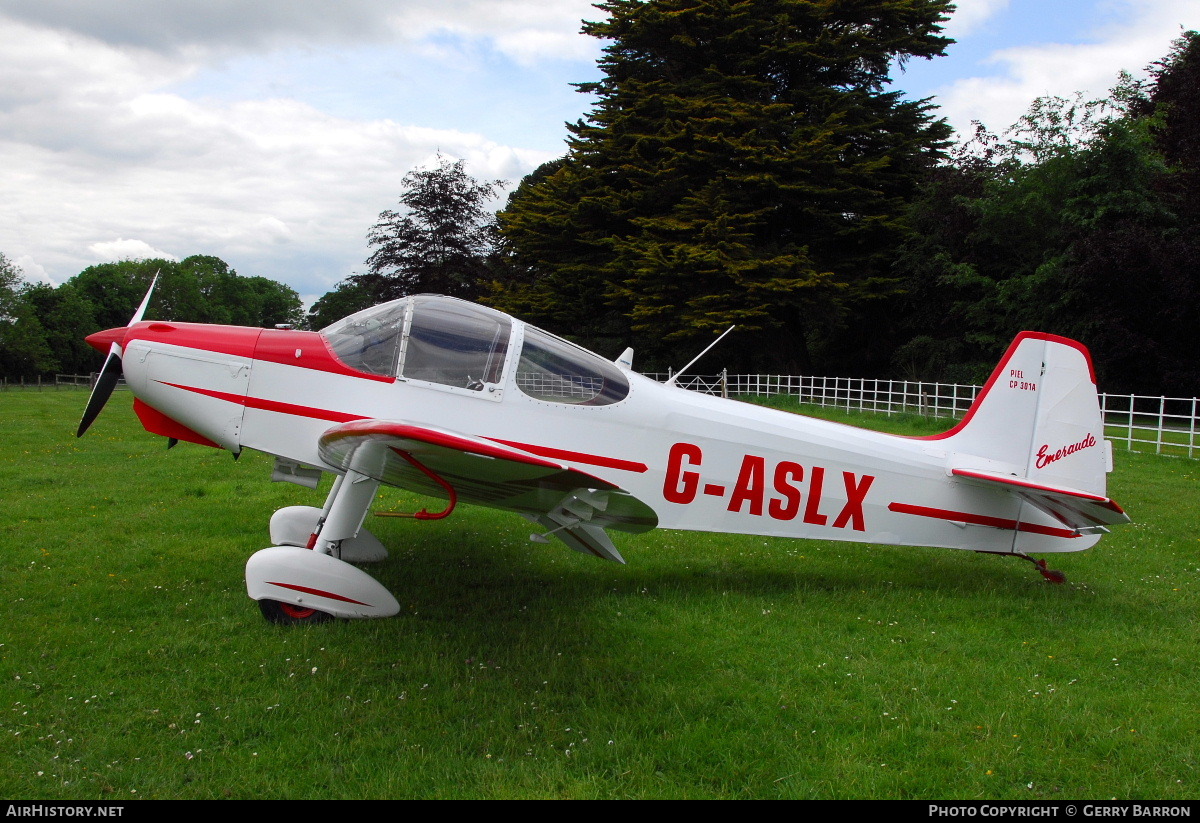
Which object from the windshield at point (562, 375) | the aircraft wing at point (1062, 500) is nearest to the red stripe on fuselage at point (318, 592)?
the windshield at point (562, 375)

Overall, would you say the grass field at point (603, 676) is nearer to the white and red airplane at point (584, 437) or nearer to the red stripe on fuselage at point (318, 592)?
the red stripe on fuselage at point (318, 592)

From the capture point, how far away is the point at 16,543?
6.85 meters

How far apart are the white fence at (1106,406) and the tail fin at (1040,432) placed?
7191 mm

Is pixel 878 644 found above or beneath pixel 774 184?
beneath

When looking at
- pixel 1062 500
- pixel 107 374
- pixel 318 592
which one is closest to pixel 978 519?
pixel 1062 500

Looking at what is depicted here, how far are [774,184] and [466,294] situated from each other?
17.8m

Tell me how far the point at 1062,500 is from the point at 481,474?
438 cm

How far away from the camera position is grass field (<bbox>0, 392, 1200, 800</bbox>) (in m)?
3.34

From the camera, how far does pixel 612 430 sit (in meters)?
5.51

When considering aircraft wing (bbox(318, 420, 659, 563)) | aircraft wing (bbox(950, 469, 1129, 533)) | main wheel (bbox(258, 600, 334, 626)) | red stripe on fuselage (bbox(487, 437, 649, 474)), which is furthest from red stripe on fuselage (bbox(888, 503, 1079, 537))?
main wheel (bbox(258, 600, 334, 626))

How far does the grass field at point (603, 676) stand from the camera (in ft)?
11.0
